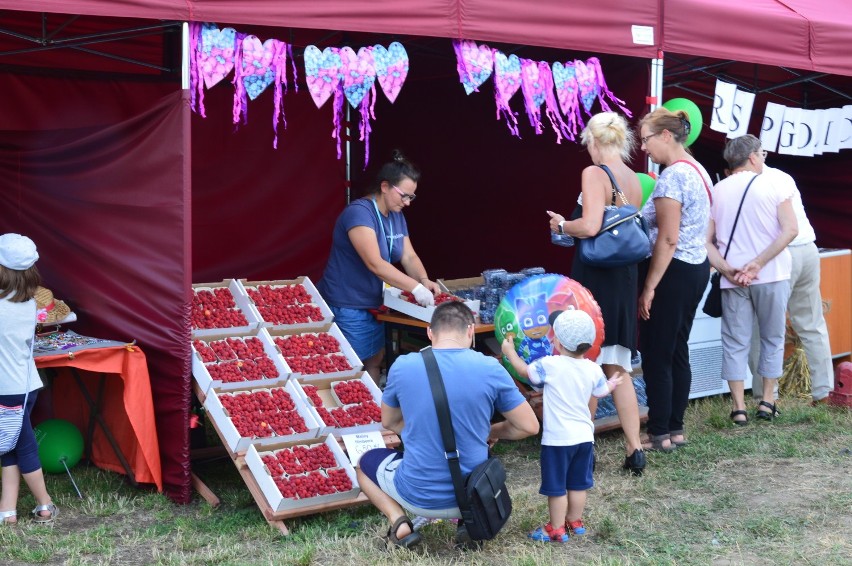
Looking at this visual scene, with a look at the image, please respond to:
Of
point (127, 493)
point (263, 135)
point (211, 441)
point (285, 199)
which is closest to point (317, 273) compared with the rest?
point (285, 199)

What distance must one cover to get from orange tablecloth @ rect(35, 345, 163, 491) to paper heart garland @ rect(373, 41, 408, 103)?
173 centimetres

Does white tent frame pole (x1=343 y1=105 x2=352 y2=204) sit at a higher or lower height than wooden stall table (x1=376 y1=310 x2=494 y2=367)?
higher

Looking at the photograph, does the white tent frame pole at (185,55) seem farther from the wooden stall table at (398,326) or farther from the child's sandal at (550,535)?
the child's sandal at (550,535)

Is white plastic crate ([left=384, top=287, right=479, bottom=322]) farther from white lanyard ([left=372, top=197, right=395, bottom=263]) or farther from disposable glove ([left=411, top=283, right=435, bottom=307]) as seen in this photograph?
white lanyard ([left=372, top=197, right=395, bottom=263])

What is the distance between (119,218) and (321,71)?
1.17 meters

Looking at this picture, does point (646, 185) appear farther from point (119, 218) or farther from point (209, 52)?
point (119, 218)

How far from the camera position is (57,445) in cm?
502

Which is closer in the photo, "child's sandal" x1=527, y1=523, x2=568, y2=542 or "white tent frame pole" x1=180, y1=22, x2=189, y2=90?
"child's sandal" x1=527, y1=523, x2=568, y2=542

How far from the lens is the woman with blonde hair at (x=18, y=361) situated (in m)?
4.28

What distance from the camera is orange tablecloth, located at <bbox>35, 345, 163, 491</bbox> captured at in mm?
4570

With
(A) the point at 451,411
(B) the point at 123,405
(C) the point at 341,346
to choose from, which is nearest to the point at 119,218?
(B) the point at 123,405

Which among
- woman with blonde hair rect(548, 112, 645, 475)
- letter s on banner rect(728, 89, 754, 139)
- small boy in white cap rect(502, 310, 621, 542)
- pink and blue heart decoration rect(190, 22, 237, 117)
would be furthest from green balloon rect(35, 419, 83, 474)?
letter s on banner rect(728, 89, 754, 139)

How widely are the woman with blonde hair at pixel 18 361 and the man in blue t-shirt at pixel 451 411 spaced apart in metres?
1.60

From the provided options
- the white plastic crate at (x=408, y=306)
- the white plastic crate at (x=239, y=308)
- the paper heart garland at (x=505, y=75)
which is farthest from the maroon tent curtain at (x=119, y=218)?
the paper heart garland at (x=505, y=75)
